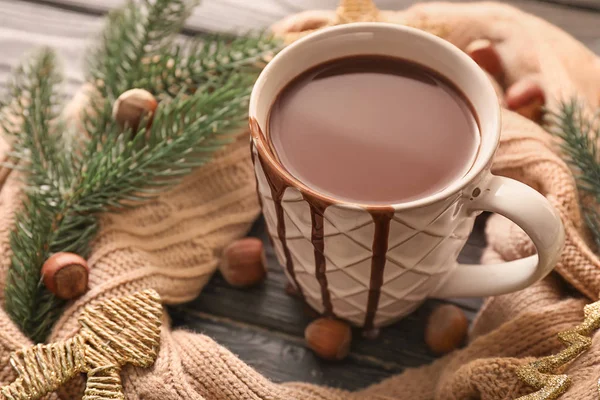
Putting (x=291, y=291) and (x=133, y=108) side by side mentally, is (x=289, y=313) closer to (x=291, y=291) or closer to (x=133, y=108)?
(x=291, y=291)

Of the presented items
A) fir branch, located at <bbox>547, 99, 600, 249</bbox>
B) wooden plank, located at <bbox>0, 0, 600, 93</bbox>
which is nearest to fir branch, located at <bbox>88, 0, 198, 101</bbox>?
wooden plank, located at <bbox>0, 0, 600, 93</bbox>

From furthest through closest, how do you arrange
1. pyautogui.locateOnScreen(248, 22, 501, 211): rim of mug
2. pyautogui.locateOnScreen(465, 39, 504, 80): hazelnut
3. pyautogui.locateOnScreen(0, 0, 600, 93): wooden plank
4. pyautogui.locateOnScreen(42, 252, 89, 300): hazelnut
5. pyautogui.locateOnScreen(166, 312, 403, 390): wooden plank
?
pyautogui.locateOnScreen(0, 0, 600, 93): wooden plank, pyautogui.locateOnScreen(465, 39, 504, 80): hazelnut, pyautogui.locateOnScreen(166, 312, 403, 390): wooden plank, pyautogui.locateOnScreen(42, 252, 89, 300): hazelnut, pyautogui.locateOnScreen(248, 22, 501, 211): rim of mug

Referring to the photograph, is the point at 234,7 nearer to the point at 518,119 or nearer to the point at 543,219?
the point at 518,119

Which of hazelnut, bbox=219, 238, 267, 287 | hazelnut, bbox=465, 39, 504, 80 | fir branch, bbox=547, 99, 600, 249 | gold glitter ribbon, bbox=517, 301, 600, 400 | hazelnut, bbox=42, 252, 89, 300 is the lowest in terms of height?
hazelnut, bbox=219, 238, 267, 287

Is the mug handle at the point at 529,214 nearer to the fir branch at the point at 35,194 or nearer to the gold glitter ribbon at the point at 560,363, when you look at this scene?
the gold glitter ribbon at the point at 560,363

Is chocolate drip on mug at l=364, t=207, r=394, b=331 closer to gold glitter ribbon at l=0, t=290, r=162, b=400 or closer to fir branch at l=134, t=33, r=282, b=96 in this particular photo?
gold glitter ribbon at l=0, t=290, r=162, b=400

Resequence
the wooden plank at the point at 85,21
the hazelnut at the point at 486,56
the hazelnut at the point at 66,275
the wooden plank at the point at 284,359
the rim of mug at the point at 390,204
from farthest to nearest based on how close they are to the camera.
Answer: the wooden plank at the point at 85,21 < the hazelnut at the point at 486,56 < the wooden plank at the point at 284,359 < the hazelnut at the point at 66,275 < the rim of mug at the point at 390,204

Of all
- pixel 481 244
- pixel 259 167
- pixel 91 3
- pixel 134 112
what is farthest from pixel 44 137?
pixel 481 244

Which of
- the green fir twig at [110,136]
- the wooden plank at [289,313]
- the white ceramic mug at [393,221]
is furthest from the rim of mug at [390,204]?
the wooden plank at [289,313]
